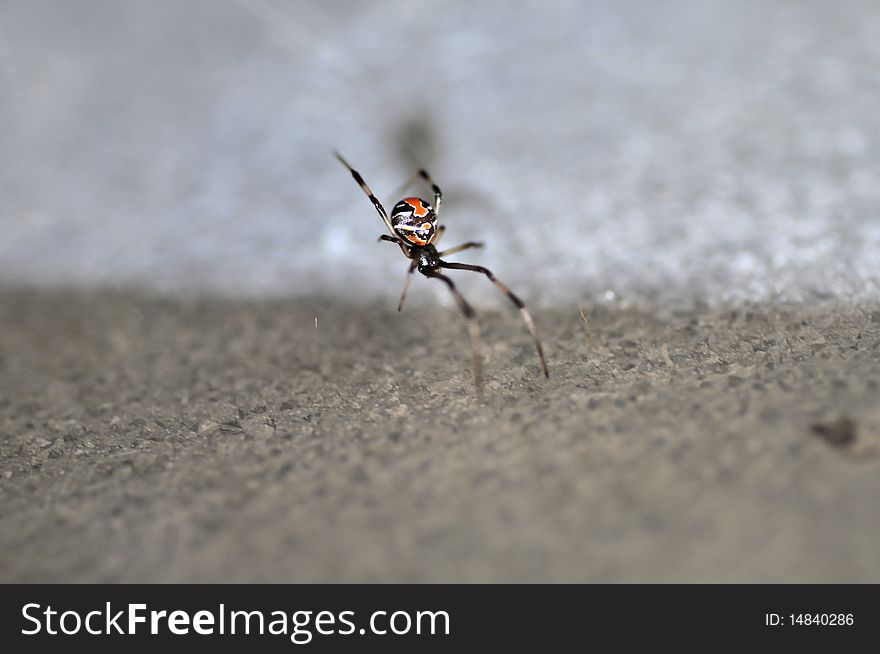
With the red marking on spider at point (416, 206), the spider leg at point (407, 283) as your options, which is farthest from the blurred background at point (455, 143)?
the red marking on spider at point (416, 206)

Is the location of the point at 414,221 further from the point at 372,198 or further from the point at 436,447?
the point at 436,447

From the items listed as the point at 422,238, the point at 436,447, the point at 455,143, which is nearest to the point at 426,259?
the point at 422,238

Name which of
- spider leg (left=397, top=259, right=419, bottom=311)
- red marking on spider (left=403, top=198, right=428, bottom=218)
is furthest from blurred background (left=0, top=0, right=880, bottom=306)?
red marking on spider (left=403, top=198, right=428, bottom=218)

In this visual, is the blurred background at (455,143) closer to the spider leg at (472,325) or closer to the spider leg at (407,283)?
the spider leg at (407,283)

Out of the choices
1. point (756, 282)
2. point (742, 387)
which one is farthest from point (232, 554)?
point (756, 282)

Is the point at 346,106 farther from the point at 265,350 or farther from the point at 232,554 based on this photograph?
the point at 232,554

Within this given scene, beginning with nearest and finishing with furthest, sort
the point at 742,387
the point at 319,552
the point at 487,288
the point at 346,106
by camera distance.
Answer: the point at 319,552 → the point at 742,387 → the point at 487,288 → the point at 346,106

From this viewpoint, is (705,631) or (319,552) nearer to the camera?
(705,631)
